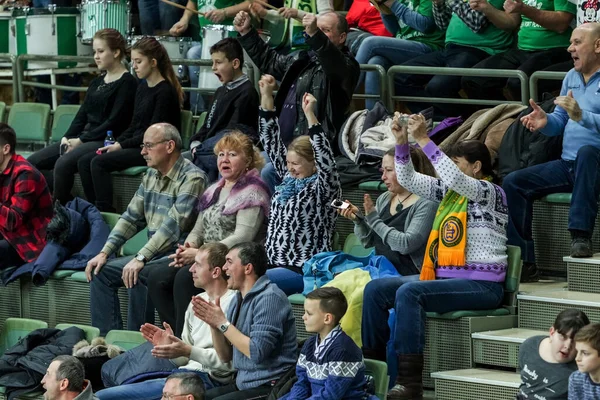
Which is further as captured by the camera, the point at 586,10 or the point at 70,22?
the point at 70,22

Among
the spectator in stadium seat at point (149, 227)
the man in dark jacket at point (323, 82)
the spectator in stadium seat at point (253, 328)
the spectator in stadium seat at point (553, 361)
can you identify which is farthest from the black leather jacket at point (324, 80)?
the spectator in stadium seat at point (553, 361)

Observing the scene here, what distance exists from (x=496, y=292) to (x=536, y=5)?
2609 millimetres

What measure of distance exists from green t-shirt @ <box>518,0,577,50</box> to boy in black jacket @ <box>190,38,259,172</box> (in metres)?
1.86

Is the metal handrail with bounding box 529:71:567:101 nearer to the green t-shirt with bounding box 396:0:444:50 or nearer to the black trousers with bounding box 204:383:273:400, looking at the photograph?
the green t-shirt with bounding box 396:0:444:50

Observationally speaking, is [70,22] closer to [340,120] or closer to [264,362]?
[340,120]

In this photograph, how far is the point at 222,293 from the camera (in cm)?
812

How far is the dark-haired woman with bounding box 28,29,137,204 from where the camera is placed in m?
10.9

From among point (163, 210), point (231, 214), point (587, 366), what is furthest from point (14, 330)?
point (587, 366)

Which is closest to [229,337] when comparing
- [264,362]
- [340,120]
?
[264,362]

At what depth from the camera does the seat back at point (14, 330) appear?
9.18 m

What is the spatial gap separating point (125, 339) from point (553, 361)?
2.80 m

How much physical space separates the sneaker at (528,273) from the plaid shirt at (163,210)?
6.83ft

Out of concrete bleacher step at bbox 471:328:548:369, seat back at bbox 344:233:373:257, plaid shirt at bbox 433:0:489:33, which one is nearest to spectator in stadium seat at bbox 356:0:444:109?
plaid shirt at bbox 433:0:489:33

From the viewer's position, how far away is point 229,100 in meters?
10.3
